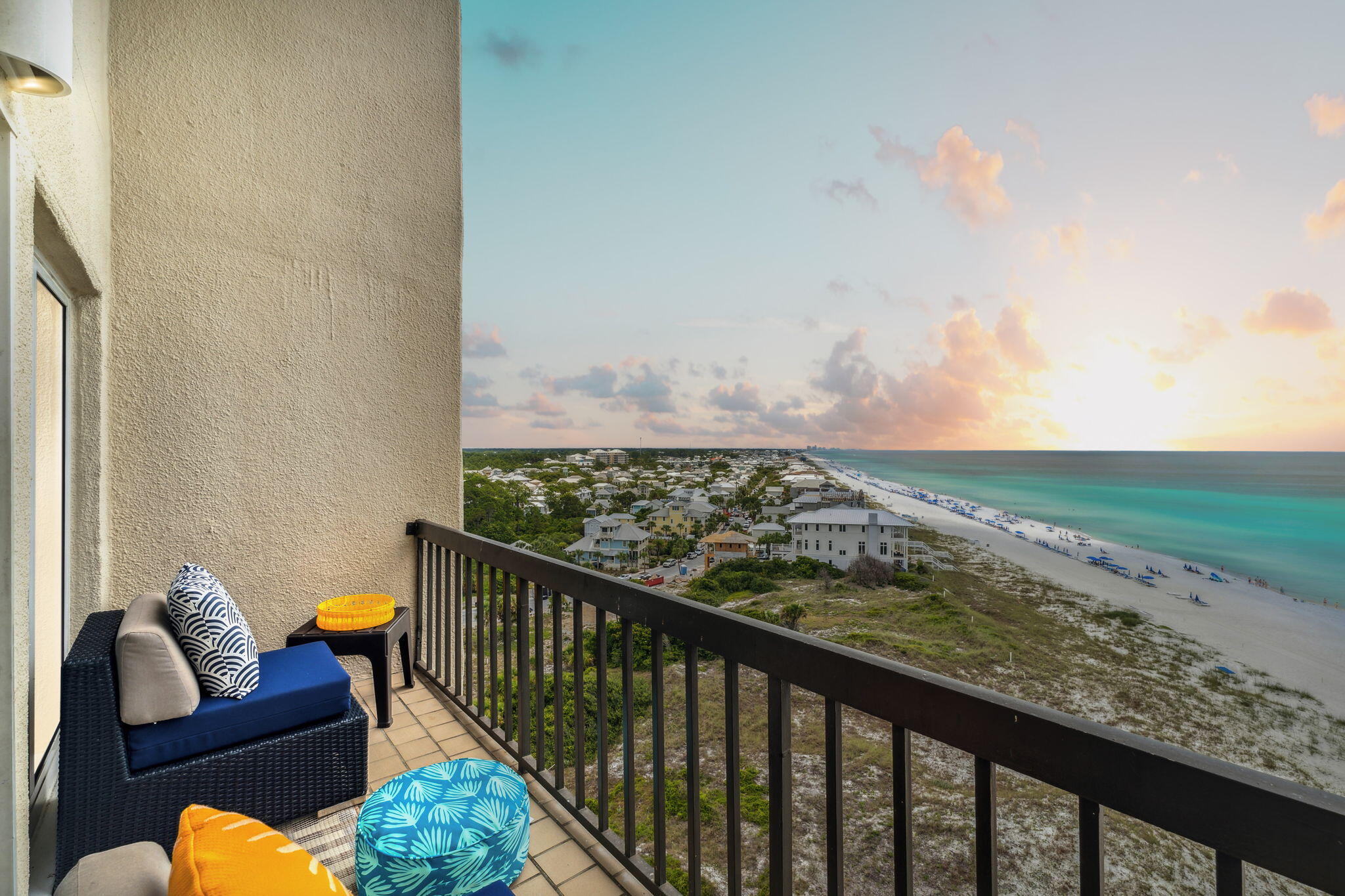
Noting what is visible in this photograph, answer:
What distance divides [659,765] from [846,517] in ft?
18.7

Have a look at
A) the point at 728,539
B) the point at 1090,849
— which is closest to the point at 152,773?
the point at 1090,849

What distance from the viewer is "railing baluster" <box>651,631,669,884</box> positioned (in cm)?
173

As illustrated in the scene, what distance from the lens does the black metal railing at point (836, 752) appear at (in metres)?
0.70

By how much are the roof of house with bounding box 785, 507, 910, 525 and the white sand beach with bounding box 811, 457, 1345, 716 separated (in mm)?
1393

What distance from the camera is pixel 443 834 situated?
5.89ft

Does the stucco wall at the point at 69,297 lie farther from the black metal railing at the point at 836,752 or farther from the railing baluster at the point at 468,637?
the railing baluster at the point at 468,637

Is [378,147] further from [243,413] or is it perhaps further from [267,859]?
[267,859]

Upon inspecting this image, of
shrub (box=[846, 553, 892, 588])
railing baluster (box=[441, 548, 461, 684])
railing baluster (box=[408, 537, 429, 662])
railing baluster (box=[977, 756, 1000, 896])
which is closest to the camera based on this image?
railing baluster (box=[977, 756, 1000, 896])

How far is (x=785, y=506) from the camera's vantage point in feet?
24.2

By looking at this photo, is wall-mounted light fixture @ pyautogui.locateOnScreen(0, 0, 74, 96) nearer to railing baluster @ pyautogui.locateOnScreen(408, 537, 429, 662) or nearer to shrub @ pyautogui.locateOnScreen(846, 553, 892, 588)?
railing baluster @ pyautogui.locateOnScreen(408, 537, 429, 662)

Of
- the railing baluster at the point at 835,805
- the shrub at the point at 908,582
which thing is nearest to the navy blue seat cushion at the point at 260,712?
the railing baluster at the point at 835,805

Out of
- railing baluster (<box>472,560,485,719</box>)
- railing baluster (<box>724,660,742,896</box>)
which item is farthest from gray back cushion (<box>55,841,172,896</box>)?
railing baluster (<box>472,560,485,719</box>)

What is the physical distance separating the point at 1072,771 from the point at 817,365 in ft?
41.7

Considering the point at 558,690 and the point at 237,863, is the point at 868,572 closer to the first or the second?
the point at 558,690
